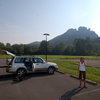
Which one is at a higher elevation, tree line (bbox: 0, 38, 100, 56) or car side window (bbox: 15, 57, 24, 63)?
tree line (bbox: 0, 38, 100, 56)

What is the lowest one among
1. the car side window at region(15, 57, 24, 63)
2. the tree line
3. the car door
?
the car door

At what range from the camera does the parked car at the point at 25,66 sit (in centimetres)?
818

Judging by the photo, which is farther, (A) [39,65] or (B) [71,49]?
(B) [71,49]

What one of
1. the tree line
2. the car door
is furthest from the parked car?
the tree line

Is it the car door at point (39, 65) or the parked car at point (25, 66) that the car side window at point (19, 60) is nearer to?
the parked car at point (25, 66)

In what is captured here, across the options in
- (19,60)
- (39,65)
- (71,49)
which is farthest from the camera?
(71,49)

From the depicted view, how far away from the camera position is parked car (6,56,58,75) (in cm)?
818

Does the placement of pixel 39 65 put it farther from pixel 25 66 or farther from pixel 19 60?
pixel 19 60

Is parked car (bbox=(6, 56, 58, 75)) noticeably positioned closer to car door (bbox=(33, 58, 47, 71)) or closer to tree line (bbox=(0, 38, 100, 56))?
car door (bbox=(33, 58, 47, 71))

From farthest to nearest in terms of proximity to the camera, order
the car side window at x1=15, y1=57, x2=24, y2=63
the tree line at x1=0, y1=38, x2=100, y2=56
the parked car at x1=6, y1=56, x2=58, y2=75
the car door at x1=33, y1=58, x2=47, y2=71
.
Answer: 1. the tree line at x1=0, y1=38, x2=100, y2=56
2. the car door at x1=33, y1=58, x2=47, y2=71
3. the car side window at x1=15, y1=57, x2=24, y2=63
4. the parked car at x1=6, y1=56, x2=58, y2=75

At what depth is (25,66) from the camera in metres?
8.55

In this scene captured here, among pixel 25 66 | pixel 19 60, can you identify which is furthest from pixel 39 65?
pixel 19 60

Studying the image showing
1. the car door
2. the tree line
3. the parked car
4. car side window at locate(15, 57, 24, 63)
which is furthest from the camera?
the tree line

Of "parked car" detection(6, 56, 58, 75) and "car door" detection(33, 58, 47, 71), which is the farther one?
"car door" detection(33, 58, 47, 71)
